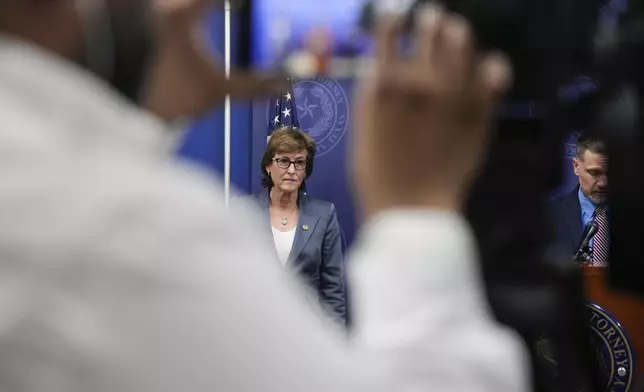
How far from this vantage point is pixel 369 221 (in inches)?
17.0

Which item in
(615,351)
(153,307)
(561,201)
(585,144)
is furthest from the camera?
(615,351)

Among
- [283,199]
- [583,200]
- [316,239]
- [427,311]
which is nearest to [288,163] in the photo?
[283,199]

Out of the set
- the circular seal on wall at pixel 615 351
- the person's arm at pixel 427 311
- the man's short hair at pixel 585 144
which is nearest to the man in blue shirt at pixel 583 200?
the man's short hair at pixel 585 144

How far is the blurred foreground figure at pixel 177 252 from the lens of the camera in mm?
334

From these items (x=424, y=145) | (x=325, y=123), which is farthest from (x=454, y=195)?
(x=325, y=123)

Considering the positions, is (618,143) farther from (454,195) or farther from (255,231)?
(255,231)

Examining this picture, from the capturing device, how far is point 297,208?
7.45ft

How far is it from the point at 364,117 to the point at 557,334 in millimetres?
517

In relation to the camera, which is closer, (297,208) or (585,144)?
(585,144)

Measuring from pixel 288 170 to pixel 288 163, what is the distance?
28mm

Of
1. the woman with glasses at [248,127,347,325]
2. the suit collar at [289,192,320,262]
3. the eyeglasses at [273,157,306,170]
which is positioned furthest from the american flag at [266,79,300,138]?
the suit collar at [289,192,320,262]

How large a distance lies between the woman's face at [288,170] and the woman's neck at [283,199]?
0.02m

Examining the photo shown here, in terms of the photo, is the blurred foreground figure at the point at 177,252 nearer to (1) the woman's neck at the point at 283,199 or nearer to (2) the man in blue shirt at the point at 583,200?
(2) the man in blue shirt at the point at 583,200

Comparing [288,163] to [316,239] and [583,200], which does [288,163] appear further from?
[583,200]
